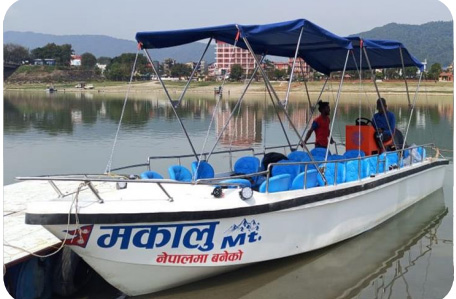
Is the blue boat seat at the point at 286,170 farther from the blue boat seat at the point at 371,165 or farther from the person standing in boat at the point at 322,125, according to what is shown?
the person standing in boat at the point at 322,125

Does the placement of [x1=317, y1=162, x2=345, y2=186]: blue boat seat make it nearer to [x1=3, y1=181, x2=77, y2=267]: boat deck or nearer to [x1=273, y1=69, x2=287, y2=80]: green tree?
[x1=3, y1=181, x2=77, y2=267]: boat deck

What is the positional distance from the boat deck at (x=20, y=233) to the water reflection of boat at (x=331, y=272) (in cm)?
148

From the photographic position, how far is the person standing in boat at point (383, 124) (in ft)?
30.0

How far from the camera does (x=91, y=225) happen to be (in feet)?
16.6

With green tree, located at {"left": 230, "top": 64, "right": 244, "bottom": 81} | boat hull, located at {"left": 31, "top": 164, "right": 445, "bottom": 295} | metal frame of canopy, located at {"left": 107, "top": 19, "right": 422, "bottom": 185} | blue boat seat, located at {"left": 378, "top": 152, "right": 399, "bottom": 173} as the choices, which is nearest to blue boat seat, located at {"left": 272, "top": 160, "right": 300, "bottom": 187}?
metal frame of canopy, located at {"left": 107, "top": 19, "right": 422, "bottom": 185}

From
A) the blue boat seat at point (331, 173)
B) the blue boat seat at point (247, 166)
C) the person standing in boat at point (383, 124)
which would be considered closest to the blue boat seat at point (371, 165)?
the blue boat seat at point (331, 173)

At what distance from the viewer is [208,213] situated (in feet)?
17.8

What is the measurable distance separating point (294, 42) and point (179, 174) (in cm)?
275

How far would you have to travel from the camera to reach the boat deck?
5570 millimetres

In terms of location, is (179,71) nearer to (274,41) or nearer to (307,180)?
(274,41)

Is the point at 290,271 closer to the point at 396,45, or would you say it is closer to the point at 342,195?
the point at 342,195

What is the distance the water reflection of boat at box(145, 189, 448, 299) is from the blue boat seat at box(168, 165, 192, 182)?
4.99 feet

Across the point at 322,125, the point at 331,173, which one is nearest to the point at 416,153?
the point at 322,125

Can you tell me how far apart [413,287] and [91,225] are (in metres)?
4.02
